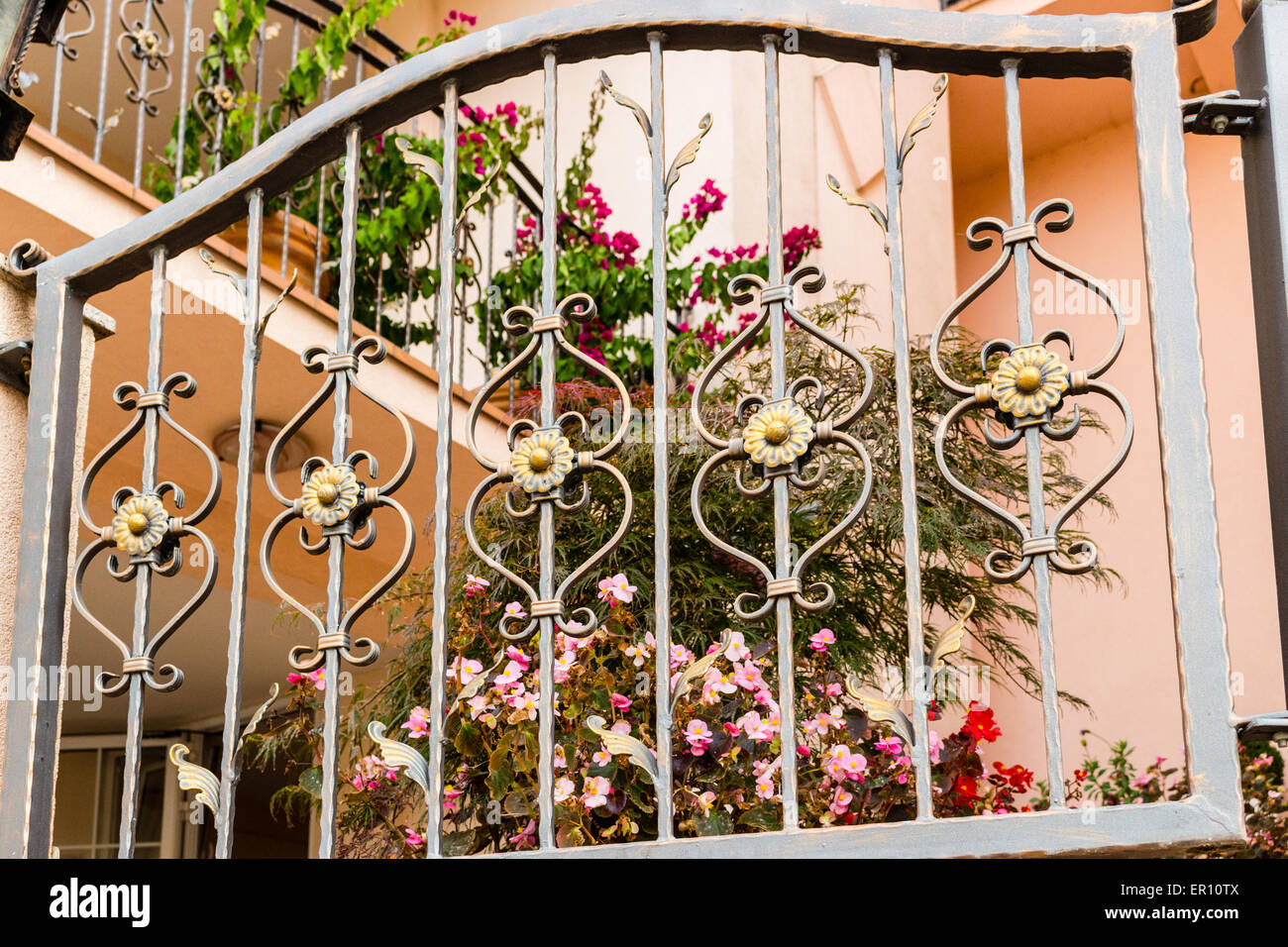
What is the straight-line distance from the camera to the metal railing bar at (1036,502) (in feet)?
4.45

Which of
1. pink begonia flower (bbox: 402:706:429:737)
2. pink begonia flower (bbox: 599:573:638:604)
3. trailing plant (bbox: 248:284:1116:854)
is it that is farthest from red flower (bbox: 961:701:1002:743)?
pink begonia flower (bbox: 402:706:429:737)

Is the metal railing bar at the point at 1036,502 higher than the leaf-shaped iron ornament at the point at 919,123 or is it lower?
lower

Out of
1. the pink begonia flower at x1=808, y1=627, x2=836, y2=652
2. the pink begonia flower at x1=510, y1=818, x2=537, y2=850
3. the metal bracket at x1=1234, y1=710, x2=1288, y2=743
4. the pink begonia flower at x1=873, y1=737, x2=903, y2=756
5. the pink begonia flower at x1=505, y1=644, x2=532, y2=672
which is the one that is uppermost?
the pink begonia flower at x1=808, y1=627, x2=836, y2=652

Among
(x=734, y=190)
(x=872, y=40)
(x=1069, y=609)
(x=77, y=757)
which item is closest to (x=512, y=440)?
(x=872, y=40)

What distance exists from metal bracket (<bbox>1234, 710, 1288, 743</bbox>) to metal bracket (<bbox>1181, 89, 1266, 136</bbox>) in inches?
25.5

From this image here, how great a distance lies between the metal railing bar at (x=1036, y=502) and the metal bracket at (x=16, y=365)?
1.28m

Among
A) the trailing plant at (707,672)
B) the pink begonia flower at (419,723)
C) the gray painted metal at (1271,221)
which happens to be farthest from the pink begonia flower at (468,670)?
the gray painted metal at (1271,221)

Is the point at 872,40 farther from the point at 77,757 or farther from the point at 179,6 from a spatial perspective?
the point at 77,757

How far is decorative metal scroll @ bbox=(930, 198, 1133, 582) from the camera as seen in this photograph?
140 centimetres

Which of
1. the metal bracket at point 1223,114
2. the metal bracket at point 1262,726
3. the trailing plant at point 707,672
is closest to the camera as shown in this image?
the metal bracket at point 1262,726

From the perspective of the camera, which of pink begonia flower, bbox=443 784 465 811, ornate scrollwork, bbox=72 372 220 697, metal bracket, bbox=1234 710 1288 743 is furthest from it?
pink begonia flower, bbox=443 784 465 811

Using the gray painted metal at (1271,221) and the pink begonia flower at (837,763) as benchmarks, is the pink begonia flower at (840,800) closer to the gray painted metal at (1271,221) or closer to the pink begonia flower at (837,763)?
the pink begonia flower at (837,763)

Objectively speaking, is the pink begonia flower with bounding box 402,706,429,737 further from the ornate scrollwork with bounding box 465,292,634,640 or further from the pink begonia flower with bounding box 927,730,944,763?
the ornate scrollwork with bounding box 465,292,634,640

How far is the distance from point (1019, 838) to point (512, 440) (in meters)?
0.66
